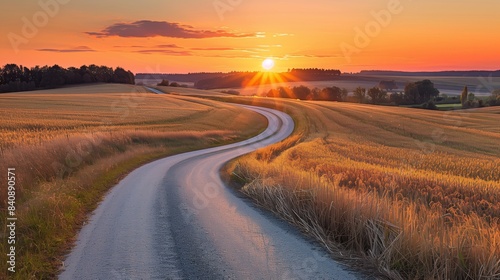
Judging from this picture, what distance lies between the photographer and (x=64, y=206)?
38.2 feet

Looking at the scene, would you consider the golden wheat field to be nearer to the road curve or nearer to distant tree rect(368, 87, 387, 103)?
the road curve

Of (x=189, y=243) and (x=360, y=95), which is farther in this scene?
(x=360, y=95)

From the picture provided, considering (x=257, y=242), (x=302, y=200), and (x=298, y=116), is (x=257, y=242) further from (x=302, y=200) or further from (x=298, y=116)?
(x=298, y=116)

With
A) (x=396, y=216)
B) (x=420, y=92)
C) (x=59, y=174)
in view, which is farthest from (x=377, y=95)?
(x=396, y=216)

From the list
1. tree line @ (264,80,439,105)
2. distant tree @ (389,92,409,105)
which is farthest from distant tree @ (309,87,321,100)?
distant tree @ (389,92,409,105)

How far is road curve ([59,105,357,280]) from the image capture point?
745 cm

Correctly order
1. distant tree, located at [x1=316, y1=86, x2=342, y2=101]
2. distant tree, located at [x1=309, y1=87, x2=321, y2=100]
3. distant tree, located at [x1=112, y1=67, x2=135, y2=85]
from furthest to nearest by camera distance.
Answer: distant tree, located at [x1=112, y1=67, x2=135, y2=85]
distant tree, located at [x1=309, y1=87, x2=321, y2=100]
distant tree, located at [x1=316, y1=86, x2=342, y2=101]

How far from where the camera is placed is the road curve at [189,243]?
745 centimetres

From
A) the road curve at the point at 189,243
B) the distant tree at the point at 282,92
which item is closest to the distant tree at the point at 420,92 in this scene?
the distant tree at the point at 282,92

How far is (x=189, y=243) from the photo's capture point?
8977 millimetres

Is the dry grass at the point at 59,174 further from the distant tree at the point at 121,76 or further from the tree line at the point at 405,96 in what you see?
the distant tree at the point at 121,76

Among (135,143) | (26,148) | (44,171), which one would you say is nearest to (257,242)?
(44,171)

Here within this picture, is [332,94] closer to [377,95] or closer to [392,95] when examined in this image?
[377,95]

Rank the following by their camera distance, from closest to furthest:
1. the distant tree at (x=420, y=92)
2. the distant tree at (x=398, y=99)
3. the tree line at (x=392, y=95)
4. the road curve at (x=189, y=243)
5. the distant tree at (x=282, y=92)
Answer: the road curve at (x=189, y=243), the distant tree at (x=420, y=92), the tree line at (x=392, y=95), the distant tree at (x=398, y=99), the distant tree at (x=282, y=92)
